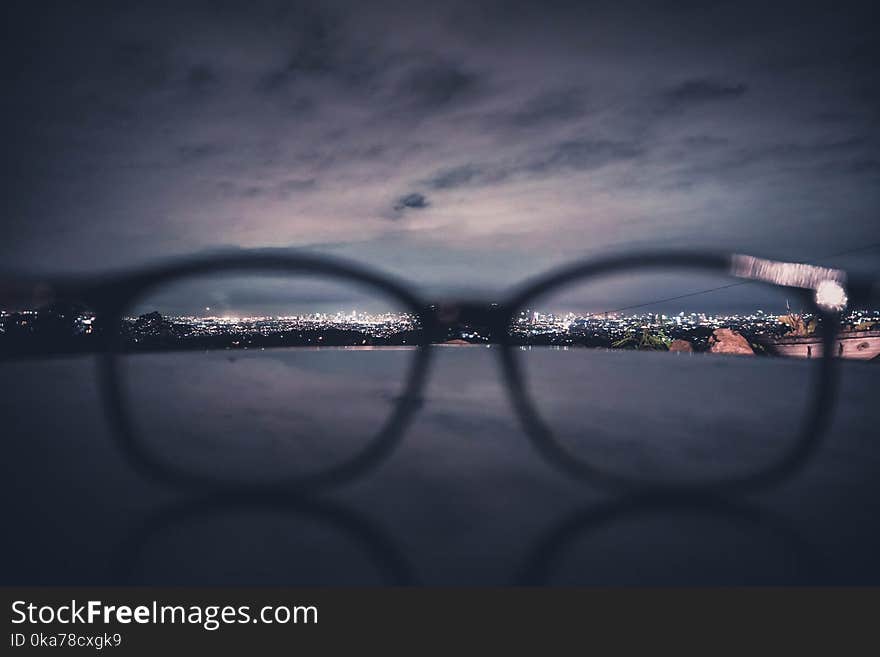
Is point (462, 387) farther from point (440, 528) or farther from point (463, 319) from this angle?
point (440, 528)

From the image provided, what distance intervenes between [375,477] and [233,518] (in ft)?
0.54

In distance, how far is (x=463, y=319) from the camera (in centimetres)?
122

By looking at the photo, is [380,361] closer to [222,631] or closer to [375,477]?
[375,477]

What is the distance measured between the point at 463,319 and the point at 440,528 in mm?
828

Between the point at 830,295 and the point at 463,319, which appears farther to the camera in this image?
the point at 463,319

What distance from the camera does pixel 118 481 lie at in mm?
530

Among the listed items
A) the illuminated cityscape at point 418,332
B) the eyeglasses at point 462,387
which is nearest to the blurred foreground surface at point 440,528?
the eyeglasses at point 462,387

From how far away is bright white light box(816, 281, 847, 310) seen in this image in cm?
87

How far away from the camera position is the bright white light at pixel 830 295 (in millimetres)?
873

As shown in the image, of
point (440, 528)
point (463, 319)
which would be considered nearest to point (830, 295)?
point (463, 319)

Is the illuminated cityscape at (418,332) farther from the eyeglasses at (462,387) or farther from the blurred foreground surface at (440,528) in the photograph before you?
the blurred foreground surface at (440,528)

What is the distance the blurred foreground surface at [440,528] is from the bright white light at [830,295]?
354 mm

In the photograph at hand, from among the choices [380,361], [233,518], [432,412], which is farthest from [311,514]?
[380,361]

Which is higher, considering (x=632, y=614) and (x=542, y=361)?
(x=542, y=361)
